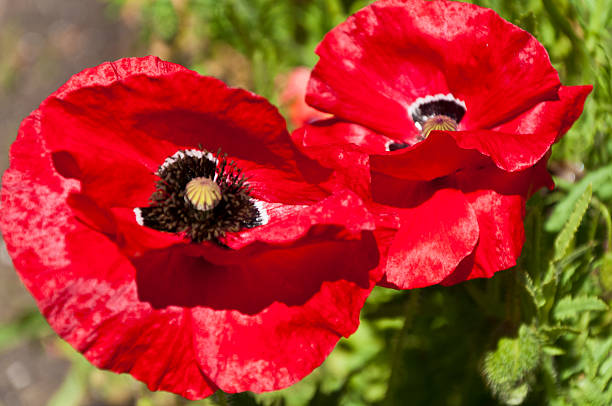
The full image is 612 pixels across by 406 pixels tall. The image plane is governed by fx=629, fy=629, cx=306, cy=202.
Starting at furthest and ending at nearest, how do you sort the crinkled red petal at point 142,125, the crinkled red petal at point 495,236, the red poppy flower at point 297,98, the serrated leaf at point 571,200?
the red poppy flower at point 297,98
the serrated leaf at point 571,200
the crinkled red petal at point 495,236
the crinkled red petal at point 142,125

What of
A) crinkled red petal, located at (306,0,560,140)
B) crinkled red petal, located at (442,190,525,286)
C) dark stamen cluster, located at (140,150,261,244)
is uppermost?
crinkled red petal, located at (306,0,560,140)

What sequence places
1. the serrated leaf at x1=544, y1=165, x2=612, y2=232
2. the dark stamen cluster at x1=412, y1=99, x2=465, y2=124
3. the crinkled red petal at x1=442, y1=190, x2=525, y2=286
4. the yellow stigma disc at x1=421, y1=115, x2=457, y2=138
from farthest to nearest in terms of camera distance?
the serrated leaf at x1=544, y1=165, x2=612, y2=232 → the dark stamen cluster at x1=412, y1=99, x2=465, y2=124 → the yellow stigma disc at x1=421, y1=115, x2=457, y2=138 → the crinkled red petal at x1=442, y1=190, x2=525, y2=286

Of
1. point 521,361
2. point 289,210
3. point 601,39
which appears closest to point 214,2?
point 601,39

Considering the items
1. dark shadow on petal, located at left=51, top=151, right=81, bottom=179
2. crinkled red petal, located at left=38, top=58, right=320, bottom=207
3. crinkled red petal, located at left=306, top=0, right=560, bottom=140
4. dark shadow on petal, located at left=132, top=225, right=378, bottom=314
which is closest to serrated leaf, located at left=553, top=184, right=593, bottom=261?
crinkled red petal, located at left=306, top=0, right=560, bottom=140

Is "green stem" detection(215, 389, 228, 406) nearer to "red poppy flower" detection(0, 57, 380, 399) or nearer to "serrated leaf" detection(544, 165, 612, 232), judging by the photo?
"red poppy flower" detection(0, 57, 380, 399)

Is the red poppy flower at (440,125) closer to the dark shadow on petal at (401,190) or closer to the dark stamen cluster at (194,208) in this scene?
the dark shadow on petal at (401,190)

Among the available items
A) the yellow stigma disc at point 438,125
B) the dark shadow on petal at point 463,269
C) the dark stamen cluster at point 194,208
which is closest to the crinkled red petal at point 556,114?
the yellow stigma disc at point 438,125

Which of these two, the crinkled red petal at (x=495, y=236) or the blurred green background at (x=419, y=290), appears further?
the blurred green background at (x=419, y=290)

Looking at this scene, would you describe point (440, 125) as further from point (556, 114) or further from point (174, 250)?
point (174, 250)
